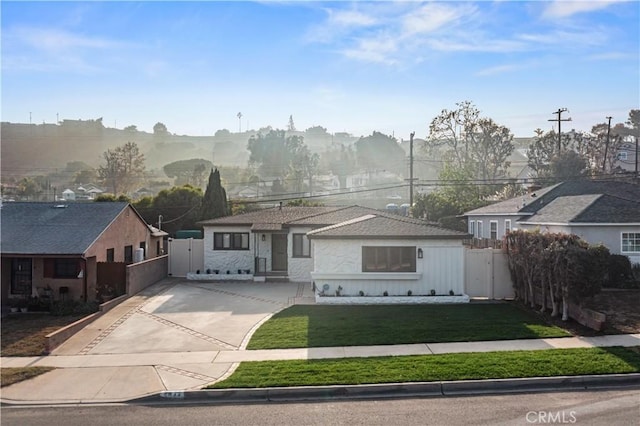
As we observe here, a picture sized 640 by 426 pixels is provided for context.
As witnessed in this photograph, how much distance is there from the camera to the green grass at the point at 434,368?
35.9ft

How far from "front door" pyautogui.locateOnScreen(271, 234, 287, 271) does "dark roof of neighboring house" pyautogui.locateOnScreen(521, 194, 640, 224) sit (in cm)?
1301

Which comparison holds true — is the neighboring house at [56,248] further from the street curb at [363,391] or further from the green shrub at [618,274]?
the green shrub at [618,274]

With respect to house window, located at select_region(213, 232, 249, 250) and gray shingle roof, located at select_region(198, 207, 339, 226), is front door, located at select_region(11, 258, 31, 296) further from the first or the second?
house window, located at select_region(213, 232, 249, 250)

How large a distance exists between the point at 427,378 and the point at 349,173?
109 meters

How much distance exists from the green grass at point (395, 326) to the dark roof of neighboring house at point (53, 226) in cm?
911

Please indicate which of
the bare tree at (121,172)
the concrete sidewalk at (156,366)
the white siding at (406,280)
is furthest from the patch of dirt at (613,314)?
the bare tree at (121,172)

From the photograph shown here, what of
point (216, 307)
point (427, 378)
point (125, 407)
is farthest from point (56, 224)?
point (427, 378)

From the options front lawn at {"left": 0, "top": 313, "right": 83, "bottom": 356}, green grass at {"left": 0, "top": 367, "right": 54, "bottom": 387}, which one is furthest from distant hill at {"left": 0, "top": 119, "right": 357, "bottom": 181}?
green grass at {"left": 0, "top": 367, "right": 54, "bottom": 387}

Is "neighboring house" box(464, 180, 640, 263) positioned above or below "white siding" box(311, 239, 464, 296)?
above

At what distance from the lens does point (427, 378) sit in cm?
1088

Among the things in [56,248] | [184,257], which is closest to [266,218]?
[184,257]

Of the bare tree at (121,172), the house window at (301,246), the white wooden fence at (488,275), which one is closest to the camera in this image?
the white wooden fence at (488,275)

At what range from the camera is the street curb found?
1039 cm

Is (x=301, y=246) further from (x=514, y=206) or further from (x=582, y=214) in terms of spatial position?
(x=514, y=206)
